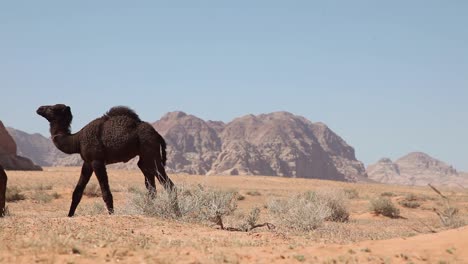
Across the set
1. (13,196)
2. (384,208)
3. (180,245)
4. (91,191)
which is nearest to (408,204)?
(384,208)

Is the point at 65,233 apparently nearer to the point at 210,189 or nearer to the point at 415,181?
the point at 210,189

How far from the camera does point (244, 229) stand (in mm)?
12406

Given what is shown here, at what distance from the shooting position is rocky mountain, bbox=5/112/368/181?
11656 centimetres

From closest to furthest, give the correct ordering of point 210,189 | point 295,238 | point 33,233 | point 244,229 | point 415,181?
point 33,233 < point 295,238 < point 244,229 < point 210,189 < point 415,181

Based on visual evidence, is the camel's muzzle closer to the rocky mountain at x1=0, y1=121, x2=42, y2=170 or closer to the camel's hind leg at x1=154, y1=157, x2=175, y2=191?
the camel's hind leg at x1=154, y1=157, x2=175, y2=191

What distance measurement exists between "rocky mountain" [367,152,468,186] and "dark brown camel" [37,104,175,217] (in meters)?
152

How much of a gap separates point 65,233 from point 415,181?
16712cm

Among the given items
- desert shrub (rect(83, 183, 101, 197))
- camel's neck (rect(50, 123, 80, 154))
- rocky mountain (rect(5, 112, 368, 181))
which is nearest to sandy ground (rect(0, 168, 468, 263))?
camel's neck (rect(50, 123, 80, 154))

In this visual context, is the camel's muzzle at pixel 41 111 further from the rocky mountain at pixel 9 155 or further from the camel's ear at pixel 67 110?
the rocky mountain at pixel 9 155

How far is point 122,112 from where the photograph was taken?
13188mm

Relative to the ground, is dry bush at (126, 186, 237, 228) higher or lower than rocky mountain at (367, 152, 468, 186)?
lower

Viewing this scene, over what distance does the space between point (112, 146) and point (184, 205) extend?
195cm

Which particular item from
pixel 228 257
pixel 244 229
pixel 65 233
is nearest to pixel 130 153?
pixel 244 229

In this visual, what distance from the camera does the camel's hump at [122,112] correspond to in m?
13.1
